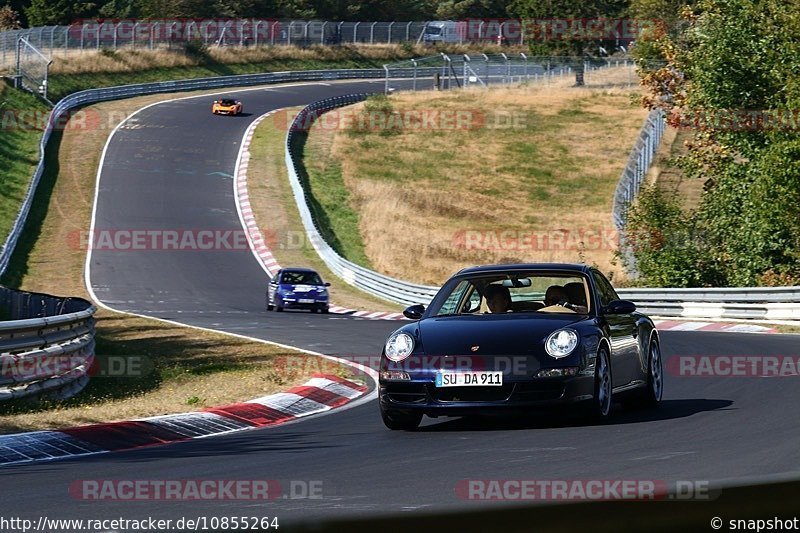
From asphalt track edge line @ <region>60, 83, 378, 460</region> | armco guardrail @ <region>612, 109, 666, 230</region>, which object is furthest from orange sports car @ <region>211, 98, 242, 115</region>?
armco guardrail @ <region>612, 109, 666, 230</region>

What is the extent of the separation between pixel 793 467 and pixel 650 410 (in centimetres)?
424

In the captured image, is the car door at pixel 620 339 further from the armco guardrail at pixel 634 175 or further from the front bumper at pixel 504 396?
the armco guardrail at pixel 634 175

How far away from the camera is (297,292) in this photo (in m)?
33.1

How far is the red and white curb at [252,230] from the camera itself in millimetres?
33281

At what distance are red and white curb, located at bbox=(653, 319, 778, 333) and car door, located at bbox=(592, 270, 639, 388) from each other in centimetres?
1330

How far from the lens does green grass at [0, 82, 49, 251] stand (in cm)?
4634

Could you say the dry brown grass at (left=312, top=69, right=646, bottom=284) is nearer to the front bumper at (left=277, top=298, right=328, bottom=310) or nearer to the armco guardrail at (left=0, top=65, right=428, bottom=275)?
the front bumper at (left=277, top=298, right=328, bottom=310)

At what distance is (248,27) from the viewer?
305 feet

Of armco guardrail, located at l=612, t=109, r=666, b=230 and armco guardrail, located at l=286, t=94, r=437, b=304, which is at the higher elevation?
armco guardrail, located at l=612, t=109, r=666, b=230

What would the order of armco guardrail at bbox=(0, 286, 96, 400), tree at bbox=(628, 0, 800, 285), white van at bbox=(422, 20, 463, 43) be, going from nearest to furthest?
armco guardrail at bbox=(0, 286, 96, 400) → tree at bbox=(628, 0, 800, 285) → white van at bbox=(422, 20, 463, 43)

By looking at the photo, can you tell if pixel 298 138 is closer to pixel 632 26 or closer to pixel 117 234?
pixel 117 234

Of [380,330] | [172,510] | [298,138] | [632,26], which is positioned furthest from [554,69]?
[172,510]

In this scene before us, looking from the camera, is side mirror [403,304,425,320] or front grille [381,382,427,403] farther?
side mirror [403,304,425,320]

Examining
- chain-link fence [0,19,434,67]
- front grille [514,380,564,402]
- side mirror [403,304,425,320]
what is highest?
side mirror [403,304,425,320]
